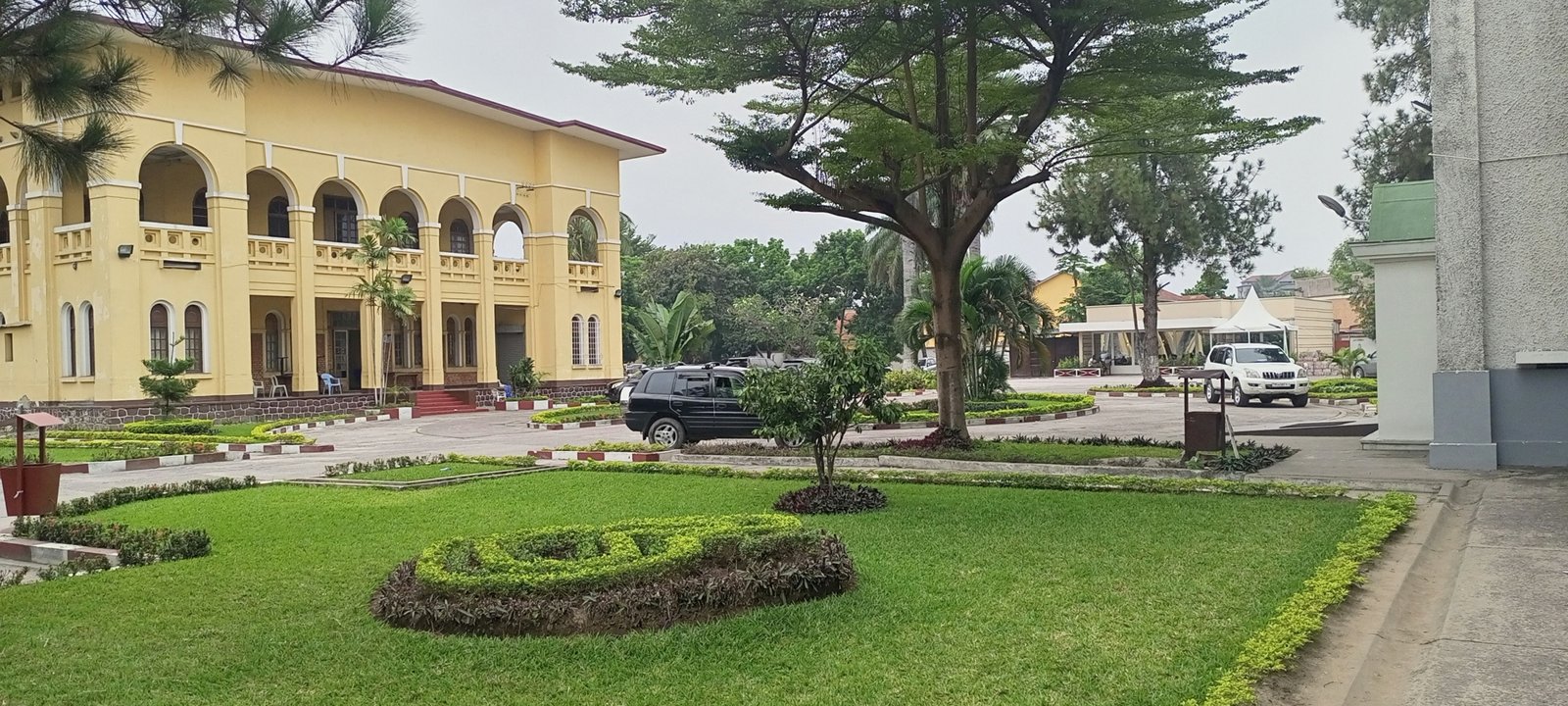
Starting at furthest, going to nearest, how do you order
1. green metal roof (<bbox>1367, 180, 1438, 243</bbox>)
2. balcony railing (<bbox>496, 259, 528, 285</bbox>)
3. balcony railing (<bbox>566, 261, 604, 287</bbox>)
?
balcony railing (<bbox>566, 261, 604, 287</bbox>)
balcony railing (<bbox>496, 259, 528, 285</bbox>)
green metal roof (<bbox>1367, 180, 1438, 243</bbox>)

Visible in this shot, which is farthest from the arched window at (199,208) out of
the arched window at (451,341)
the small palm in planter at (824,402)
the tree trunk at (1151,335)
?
the tree trunk at (1151,335)

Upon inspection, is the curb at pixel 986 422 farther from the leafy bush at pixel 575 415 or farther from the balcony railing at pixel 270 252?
the balcony railing at pixel 270 252

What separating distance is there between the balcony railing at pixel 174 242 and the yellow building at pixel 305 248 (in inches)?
1.7

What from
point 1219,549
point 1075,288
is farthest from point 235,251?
point 1075,288

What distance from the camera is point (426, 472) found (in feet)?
48.7

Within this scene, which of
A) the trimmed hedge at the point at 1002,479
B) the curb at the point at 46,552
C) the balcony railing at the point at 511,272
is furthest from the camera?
the balcony railing at the point at 511,272

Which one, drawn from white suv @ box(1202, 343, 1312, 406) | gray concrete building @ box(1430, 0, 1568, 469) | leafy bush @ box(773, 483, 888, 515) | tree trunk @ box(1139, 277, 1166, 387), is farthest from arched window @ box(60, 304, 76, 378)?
tree trunk @ box(1139, 277, 1166, 387)

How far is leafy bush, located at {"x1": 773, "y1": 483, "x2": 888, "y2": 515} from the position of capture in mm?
10289

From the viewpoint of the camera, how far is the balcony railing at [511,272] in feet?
122

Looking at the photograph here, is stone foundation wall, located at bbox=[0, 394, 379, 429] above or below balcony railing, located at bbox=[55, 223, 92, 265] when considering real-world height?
below

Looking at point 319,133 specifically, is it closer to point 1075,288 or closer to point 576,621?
point 576,621

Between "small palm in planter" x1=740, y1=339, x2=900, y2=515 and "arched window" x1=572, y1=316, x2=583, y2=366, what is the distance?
2909 cm

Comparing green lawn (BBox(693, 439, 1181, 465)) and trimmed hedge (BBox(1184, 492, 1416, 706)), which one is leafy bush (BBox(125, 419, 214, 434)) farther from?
trimmed hedge (BBox(1184, 492, 1416, 706))

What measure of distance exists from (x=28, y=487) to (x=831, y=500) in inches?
323
